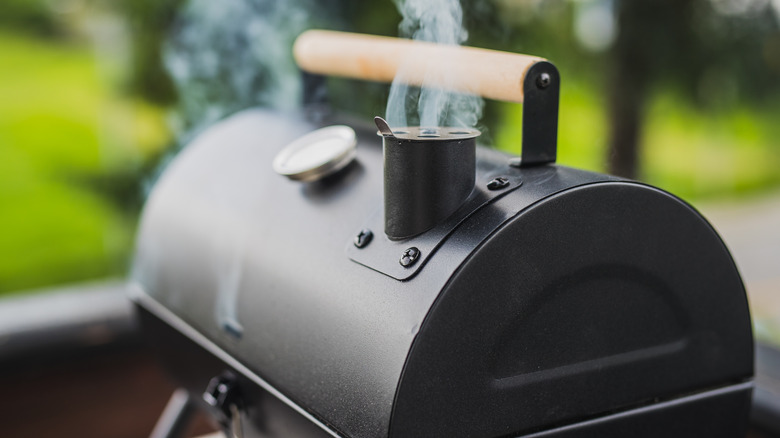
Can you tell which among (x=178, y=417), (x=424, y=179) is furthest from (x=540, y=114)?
(x=178, y=417)

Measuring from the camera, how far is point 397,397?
689 mm

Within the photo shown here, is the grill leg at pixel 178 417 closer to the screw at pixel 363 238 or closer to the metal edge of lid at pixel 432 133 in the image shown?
the screw at pixel 363 238

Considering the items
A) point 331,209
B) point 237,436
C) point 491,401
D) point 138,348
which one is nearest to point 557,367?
point 491,401

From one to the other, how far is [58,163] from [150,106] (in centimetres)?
29

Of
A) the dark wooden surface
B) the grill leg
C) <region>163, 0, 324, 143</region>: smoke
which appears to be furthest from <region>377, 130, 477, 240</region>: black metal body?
the dark wooden surface

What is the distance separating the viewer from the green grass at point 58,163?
78.5 inches

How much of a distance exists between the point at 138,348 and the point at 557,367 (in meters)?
1.53

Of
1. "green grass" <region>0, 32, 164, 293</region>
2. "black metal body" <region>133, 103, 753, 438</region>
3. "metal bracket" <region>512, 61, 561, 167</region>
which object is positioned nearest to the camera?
"black metal body" <region>133, 103, 753, 438</region>

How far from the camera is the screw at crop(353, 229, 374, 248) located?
32.9 inches

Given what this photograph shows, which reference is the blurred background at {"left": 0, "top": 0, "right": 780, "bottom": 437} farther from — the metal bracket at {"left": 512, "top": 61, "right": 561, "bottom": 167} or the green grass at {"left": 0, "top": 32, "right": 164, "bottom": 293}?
the metal bracket at {"left": 512, "top": 61, "right": 561, "bottom": 167}

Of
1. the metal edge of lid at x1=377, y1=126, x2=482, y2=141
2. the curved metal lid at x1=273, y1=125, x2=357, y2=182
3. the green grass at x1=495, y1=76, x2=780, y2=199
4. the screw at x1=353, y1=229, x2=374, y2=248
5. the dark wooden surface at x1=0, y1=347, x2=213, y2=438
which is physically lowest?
the dark wooden surface at x1=0, y1=347, x2=213, y2=438

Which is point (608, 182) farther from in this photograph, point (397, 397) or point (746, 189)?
point (746, 189)

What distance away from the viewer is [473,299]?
0.71m

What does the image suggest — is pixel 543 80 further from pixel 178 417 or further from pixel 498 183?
pixel 178 417
